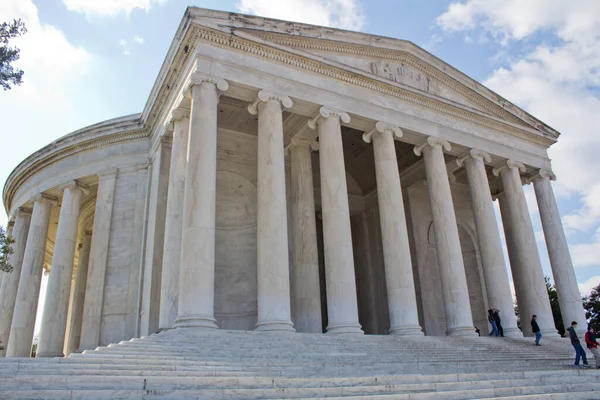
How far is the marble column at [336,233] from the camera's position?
23.8 m

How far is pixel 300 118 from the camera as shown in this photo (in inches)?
1191

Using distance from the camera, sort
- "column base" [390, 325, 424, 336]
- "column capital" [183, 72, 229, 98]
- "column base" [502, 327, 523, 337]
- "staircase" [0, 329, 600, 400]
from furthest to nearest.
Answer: "column base" [502, 327, 523, 337] < "column base" [390, 325, 424, 336] < "column capital" [183, 72, 229, 98] < "staircase" [0, 329, 600, 400]

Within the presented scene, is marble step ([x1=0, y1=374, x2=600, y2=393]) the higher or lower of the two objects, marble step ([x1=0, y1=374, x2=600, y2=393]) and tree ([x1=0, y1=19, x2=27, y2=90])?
the lower

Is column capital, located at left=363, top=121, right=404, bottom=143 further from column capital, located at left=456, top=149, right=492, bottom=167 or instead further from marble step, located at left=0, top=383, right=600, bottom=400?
marble step, located at left=0, top=383, right=600, bottom=400

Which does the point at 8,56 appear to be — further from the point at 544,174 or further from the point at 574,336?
the point at 544,174

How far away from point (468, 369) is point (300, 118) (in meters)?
17.5

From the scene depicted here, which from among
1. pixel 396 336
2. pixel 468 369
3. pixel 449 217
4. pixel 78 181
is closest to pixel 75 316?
pixel 78 181

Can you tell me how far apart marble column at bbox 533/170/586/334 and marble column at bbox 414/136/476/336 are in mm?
8966

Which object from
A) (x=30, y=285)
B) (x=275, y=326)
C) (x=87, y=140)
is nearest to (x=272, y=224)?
(x=275, y=326)

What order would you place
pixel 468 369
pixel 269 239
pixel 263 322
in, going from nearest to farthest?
pixel 468 369 < pixel 263 322 < pixel 269 239

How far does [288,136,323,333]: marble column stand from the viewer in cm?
2748

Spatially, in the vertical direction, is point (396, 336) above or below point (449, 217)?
below

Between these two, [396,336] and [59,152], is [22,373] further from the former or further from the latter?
[59,152]

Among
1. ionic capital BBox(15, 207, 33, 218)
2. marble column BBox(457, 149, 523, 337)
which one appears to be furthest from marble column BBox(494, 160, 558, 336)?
ionic capital BBox(15, 207, 33, 218)
